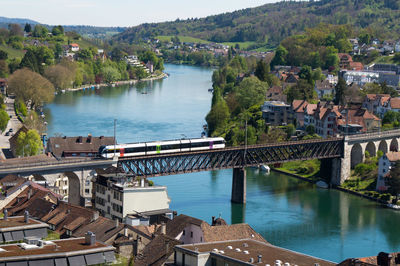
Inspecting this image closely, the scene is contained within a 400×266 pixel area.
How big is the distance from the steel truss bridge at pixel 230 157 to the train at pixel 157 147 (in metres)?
0.51

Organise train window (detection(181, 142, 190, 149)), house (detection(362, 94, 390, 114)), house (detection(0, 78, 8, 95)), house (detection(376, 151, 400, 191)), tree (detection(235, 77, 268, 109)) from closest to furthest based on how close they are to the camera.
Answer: train window (detection(181, 142, 190, 149)) < house (detection(376, 151, 400, 191)) < house (detection(362, 94, 390, 114)) < tree (detection(235, 77, 268, 109)) < house (detection(0, 78, 8, 95))

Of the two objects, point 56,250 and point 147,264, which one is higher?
point 56,250

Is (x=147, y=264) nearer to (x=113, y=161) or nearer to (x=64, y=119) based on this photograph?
(x=113, y=161)

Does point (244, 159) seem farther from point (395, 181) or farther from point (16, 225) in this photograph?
point (16, 225)

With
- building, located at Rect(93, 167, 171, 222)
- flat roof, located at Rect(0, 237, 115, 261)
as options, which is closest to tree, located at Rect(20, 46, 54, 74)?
building, located at Rect(93, 167, 171, 222)

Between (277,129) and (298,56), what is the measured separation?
56665mm

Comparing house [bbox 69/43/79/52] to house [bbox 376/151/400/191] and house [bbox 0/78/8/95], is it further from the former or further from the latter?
house [bbox 376/151/400/191]

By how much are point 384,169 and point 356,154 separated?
27.0ft

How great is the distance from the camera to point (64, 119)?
102 m

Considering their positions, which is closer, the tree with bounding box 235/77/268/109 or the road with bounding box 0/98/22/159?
the road with bounding box 0/98/22/159

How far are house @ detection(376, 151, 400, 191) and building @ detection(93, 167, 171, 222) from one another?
28757mm

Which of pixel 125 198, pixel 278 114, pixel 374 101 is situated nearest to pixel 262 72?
pixel 278 114

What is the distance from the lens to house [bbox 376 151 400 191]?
67062 mm

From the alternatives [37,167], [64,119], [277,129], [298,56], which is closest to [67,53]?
[298,56]
